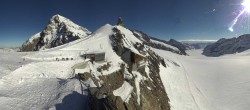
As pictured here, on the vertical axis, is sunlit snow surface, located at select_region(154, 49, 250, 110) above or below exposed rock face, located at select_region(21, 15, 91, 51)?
below

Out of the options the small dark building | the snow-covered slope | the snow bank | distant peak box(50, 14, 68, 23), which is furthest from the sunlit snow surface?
distant peak box(50, 14, 68, 23)

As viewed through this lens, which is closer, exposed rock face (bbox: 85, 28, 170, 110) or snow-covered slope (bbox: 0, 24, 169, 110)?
snow-covered slope (bbox: 0, 24, 169, 110)

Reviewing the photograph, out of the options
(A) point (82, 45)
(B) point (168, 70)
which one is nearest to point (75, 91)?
(A) point (82, 45)

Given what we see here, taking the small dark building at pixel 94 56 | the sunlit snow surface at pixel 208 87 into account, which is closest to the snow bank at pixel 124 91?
the small dark building at pixel 94 56

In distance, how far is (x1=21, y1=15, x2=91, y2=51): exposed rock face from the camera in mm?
129500

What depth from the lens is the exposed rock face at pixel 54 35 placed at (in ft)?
425

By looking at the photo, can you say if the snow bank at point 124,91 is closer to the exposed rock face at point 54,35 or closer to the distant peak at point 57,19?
the exposed rock face at point 54,35

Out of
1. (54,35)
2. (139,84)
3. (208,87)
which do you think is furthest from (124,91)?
(54,35)

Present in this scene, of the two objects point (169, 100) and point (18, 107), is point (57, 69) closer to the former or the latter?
point (18, 107)

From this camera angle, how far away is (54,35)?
465 feet

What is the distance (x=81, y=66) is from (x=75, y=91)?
18434 millimetres

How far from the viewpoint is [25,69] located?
36.4 metres

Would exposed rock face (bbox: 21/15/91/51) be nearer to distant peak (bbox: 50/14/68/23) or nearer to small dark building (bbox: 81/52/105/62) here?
distant peak (bbox: 50/14/68/23)

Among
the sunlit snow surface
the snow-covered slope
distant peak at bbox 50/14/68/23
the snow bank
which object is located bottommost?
the sunlit snow surface
